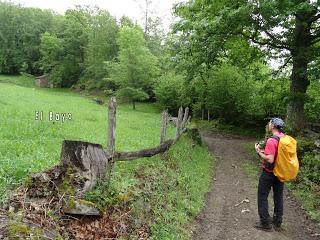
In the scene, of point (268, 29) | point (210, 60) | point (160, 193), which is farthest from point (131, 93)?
point (160, 193)

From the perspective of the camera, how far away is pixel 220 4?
18.6 meters

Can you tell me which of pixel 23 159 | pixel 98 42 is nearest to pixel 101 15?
pixel 98 42

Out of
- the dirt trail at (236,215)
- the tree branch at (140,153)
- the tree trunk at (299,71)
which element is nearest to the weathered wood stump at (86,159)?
the tree branch at (140,153)

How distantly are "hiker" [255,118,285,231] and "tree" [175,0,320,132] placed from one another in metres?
7.53

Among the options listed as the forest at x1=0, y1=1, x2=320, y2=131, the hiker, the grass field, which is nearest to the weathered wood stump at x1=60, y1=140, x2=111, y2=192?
the grass field

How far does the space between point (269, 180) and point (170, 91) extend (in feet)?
94.9

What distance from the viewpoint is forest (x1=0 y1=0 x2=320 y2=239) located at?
9281 millimetres

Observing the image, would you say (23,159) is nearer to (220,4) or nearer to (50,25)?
(220,4)

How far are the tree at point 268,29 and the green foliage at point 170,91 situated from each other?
585 inches

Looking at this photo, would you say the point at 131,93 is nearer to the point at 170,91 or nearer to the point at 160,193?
the point at 170,91

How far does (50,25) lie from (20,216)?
76707 mm

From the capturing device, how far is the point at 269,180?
8250 millimetres

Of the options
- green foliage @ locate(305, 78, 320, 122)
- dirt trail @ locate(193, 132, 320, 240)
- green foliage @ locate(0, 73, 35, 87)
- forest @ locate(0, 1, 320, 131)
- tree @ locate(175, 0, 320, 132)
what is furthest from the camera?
green foliage @ locate(0, 73, 35, 87)

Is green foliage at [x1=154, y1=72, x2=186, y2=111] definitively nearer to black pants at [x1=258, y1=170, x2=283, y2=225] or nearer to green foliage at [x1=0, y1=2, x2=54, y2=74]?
black pants at [x1=258, y1=170, x2=283, y2=225]
